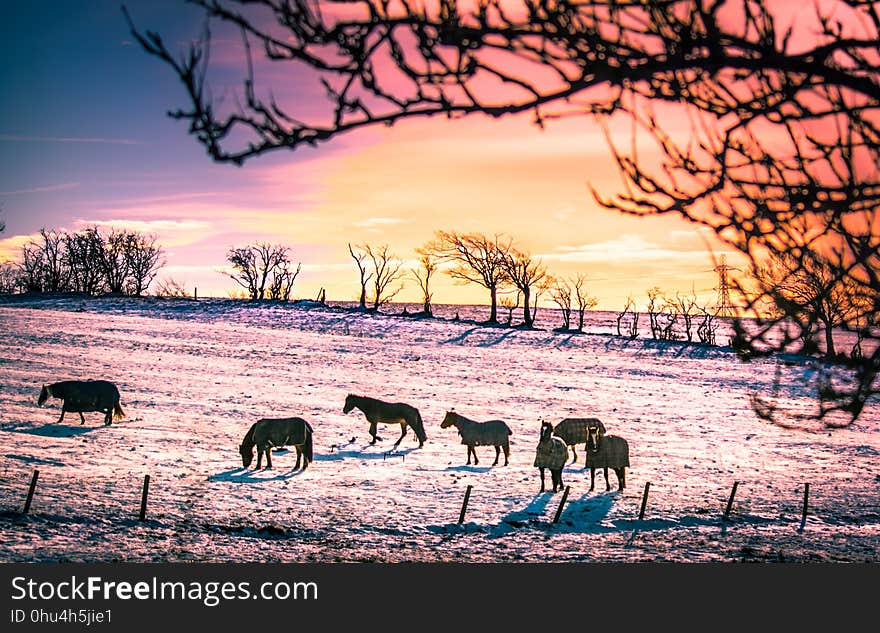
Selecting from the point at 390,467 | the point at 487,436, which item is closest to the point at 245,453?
the point at 390,467

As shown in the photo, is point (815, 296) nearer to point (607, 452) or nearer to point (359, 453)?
point (607, 452)

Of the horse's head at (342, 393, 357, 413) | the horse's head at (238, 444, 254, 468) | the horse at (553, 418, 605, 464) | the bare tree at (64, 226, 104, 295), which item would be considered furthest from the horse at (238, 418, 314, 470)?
the bare tree at (64, 226, 104, 295)

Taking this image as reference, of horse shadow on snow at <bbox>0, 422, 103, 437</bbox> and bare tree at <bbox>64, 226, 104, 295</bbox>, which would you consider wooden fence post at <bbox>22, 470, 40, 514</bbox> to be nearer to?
horse shadow on snow at <bbox>0, 422, 103, 437</bbox>

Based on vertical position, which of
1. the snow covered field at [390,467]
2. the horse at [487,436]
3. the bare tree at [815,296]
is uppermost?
the bare tree at [815,296]

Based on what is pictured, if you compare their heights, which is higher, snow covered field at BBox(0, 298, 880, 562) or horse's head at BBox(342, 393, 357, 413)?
horse's head at BBox(342, 393, 357, 413)

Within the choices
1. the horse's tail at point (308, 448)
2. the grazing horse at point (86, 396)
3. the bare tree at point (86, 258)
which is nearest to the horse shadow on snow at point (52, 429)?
the grazing horse at point (86, 396)

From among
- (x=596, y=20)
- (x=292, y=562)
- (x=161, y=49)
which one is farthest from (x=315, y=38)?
(x=292, y=562)

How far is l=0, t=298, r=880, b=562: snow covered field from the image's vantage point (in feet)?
41.3

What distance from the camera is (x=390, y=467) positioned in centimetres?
1791

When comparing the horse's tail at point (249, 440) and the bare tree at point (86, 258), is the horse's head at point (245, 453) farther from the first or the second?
the bare tree at point (86, 258)

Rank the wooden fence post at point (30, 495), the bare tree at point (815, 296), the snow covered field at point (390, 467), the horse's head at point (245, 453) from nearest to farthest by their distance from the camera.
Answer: the bare tree at point (815, 296) → the snow covered field at point (390, 467) → the wooden fence post at point (30, 495) → the horse's head at point (245, 453)

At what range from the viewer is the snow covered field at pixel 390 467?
12.6 m

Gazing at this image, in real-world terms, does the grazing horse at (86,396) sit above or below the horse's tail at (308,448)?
above

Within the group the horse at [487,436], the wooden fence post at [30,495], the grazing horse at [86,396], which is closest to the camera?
the wooden fence post at [30,495]
